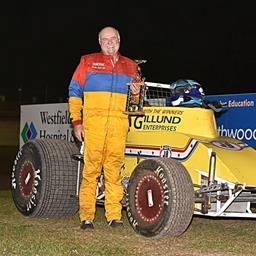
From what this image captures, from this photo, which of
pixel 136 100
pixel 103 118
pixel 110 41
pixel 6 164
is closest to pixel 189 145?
pixel 136 100

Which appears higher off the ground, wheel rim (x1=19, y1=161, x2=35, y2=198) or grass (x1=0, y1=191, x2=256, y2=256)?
wheel rim (x1=19, y1=161, x2=35, y2=198)

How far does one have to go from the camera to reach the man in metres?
7.82

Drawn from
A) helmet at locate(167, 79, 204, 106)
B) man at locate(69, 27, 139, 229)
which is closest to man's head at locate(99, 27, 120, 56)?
man at locate(69, 27, 139, 229)

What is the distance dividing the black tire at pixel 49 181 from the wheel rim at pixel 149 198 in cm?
116

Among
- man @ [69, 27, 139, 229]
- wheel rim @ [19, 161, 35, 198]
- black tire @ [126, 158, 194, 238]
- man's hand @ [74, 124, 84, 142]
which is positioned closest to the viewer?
black tire @ [126, 158, 194, 238]

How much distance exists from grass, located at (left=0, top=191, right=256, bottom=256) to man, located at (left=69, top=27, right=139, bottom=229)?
375 mm

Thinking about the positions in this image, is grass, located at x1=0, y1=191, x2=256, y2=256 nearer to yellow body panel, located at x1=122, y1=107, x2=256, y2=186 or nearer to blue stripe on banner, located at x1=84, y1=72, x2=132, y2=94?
yellow body panel, located at x1=122, y1=107, x2=256, y2=186

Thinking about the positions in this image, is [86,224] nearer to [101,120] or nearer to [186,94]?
[101,120]

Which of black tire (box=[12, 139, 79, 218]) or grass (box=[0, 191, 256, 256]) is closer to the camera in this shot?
grass (box=[0, 191, 256, 256])

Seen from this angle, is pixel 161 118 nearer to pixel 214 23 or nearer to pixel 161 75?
pixel 161 75

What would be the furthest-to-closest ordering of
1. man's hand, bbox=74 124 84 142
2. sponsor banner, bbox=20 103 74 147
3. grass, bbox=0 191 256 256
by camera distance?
1. sponsor banner, bbox=20 103 74 147
2. man's hand, bbox=74 124 84 142
3. grass, bbox=0 191 256 256

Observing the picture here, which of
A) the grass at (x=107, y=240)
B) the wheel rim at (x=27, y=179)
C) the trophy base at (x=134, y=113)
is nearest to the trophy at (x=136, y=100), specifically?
the trophy base at (x=134, y=113)

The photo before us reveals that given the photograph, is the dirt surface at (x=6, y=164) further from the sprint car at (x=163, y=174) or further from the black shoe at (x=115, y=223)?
the black shoe at (x=115, y=223)

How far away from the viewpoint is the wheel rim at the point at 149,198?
7359 millimetres
